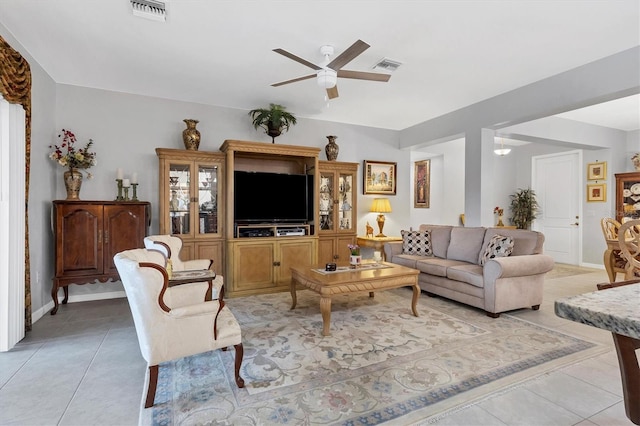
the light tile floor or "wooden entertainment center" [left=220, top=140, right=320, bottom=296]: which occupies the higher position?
"wooden entertainment center" [left=220, top=140, right=320, bottom=296]

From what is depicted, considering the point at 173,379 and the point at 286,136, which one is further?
the point at 286,136

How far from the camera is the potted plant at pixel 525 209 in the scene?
7.42 metres

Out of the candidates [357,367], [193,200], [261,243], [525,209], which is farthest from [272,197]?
[525,209]

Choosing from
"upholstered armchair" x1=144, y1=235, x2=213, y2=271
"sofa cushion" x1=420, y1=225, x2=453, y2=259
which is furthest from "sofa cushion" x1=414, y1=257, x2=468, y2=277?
"upholstered armchair" x1=144, y1=235, x2=213, y2=271

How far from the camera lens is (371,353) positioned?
2650 millimetres

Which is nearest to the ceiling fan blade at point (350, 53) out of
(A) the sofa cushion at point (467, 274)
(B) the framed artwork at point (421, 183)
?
(A) the sofa cushion at point (467, 274)

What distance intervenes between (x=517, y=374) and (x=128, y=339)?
326 centimetres

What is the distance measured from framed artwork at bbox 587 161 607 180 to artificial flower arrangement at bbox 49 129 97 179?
28.8 ft

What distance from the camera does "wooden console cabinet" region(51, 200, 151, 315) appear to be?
3.65 m

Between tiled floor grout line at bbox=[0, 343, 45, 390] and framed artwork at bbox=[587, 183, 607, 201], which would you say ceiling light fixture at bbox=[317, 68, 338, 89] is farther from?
framed artwork at bbox=[587, 183, 607, 201]

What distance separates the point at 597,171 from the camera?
6.47 meters

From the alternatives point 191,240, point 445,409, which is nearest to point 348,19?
point 445,409

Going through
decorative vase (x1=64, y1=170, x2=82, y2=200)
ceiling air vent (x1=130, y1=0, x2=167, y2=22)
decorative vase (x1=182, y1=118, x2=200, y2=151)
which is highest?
ceiling air vent (x1=130, y1=0, x2=167, y2=22)

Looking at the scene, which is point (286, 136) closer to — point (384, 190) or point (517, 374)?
point (384, 190)
